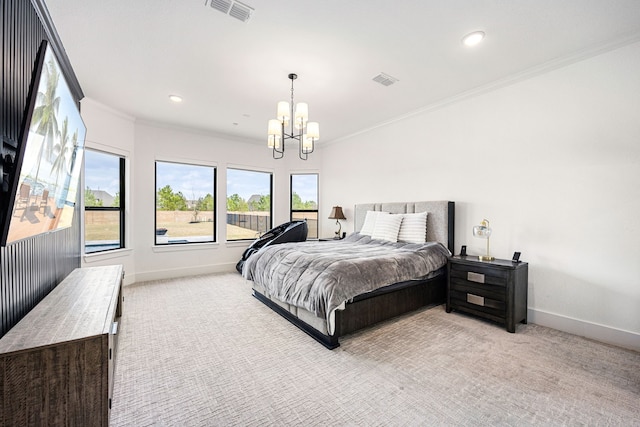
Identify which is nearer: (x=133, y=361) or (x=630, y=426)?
(x=630, y=426)

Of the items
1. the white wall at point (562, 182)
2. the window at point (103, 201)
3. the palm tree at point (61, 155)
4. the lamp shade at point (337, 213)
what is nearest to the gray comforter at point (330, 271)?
the white wall at point (562, 182)

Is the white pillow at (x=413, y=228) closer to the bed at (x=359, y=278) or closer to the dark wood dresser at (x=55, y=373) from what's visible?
the bed at (x=359, y=278)

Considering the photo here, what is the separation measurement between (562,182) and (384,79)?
A: 2.20 metres

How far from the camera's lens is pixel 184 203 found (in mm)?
A: 5168

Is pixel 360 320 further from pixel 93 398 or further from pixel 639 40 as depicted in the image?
pixel 639 40

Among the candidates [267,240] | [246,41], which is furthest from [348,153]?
[246,41]

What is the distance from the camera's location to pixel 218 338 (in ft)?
8.51

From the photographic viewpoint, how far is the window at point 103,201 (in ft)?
12.9

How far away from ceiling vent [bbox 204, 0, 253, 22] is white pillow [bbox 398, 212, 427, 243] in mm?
3137

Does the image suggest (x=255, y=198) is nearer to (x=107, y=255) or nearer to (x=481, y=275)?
(x=107, y=255)

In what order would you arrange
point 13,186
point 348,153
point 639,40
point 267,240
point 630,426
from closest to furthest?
point 13,186 < point 630,426 < point 639,40 < point 267,240 < point 348,153

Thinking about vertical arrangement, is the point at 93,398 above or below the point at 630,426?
above

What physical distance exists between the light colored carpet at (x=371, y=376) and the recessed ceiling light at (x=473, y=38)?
2.76 m

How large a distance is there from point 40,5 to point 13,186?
5.69ft
